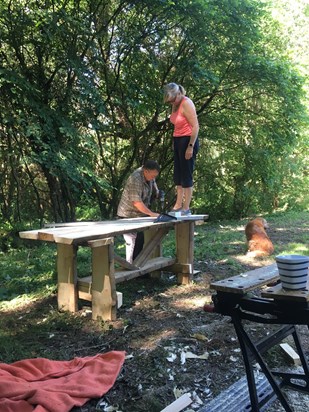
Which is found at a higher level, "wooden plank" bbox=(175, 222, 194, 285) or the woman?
the woman

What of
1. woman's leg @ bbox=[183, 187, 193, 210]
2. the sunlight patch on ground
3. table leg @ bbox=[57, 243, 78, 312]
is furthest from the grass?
woman's leg @ bbox=[183, 187, 193, 210]

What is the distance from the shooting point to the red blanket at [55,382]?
2.47 metres

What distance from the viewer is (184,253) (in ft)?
17.4

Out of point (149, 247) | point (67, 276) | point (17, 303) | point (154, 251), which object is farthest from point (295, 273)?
point (154, 251)

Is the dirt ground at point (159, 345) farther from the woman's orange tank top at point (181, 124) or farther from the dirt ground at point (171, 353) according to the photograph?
the woman's orange tank top at point (181, 124)

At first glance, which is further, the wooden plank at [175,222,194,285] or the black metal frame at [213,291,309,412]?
the wooden plank at [175,222,194,285]

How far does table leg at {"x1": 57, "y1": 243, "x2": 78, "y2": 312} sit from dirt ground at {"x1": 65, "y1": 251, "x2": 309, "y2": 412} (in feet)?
0.63

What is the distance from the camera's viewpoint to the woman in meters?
5.05

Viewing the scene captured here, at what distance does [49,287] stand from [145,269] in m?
1.22

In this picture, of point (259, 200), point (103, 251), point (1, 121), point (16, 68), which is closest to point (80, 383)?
point (103, 251)

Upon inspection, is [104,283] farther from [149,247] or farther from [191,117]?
[191,117]

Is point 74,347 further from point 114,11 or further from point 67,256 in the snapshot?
point 114,11

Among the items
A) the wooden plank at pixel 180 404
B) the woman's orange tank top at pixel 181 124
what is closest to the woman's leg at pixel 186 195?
the woman's orange tank top at pixel 181 124

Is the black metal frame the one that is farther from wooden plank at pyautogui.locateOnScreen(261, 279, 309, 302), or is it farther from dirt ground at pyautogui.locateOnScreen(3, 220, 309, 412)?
dirt ground at pyautogui.locateOnScreen(3, 220, 309, 412)
